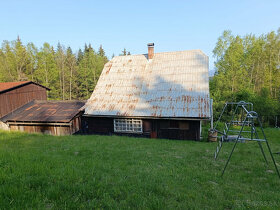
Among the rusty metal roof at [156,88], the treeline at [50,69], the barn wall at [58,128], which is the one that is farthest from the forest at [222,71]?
the barn wall at [58,128]

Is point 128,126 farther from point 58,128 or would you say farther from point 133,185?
point 133,185

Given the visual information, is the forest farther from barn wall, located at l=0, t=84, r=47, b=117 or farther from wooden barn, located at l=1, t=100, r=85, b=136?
wooden barn, located at l=1, t=100, r=85, b=136

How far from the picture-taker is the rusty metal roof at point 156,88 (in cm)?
1367

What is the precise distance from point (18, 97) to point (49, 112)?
671 centimetres

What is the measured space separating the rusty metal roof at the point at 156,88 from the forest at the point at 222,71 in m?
10.6

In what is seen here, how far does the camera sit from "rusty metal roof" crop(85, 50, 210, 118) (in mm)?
13672

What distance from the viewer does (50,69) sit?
1479 inches

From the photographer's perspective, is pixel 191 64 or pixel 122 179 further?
pixel 191 64

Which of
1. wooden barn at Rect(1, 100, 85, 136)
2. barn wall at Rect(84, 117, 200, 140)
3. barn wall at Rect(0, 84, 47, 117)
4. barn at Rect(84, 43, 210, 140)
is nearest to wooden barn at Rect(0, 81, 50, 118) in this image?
barn wall at Rect(0, 84, 47, 117)

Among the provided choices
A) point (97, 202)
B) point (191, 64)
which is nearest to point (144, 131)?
point (191, 64)

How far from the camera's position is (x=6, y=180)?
4129 millimetres

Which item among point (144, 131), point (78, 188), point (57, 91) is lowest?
point (144, 131)

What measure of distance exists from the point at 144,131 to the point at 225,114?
1549 cm

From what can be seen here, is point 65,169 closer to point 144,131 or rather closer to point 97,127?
point 144,131
